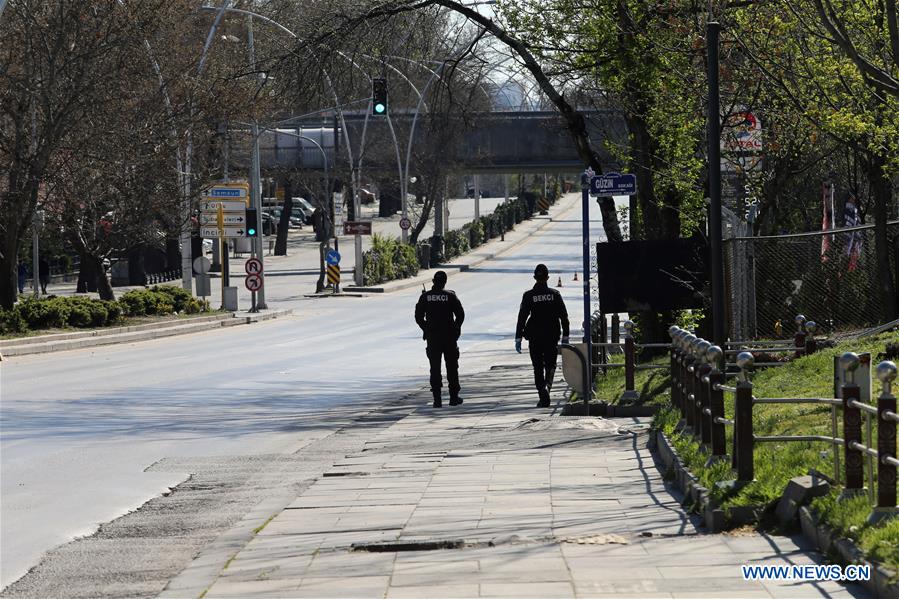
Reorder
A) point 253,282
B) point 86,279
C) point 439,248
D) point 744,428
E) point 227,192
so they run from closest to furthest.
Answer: point 744,428 < point 253,282 < point 227,192 < point 86,279 < point 439,248

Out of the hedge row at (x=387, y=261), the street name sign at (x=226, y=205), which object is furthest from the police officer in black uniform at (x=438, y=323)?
the hedge row at (x=387, y=261)

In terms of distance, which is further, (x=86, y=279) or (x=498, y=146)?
(x=498, y=146)

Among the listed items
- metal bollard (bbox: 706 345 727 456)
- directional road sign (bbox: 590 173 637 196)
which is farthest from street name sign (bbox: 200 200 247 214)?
metal bollard (bbox: 706 345 727 456)

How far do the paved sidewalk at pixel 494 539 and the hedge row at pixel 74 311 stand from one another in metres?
21.6

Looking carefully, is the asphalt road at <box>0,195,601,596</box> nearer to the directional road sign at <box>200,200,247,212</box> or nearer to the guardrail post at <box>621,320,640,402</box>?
the guardrail post at <box>621,320,640,402</box>

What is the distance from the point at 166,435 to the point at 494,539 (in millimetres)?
7943

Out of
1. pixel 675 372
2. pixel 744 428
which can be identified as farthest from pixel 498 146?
pixel 744 428

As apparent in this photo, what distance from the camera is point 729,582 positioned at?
6688mm

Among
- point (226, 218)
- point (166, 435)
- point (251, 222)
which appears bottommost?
point (166, 435)

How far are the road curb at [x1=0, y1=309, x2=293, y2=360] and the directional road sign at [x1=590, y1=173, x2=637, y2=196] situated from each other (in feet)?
52.2

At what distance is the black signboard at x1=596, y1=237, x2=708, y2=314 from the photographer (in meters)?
19.0

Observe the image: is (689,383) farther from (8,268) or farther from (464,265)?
(464,265)

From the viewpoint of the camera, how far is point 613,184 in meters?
17.1

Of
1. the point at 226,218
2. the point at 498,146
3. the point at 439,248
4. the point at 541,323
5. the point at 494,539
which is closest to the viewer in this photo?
the point at 494,539
